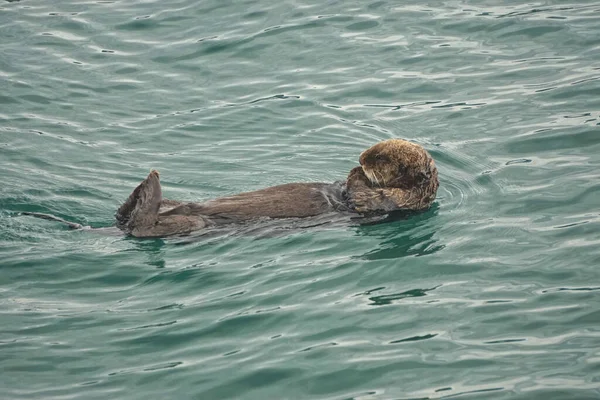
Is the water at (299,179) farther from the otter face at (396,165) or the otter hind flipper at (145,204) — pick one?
the otter face at (396,165)

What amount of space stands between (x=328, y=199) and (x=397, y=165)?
2.06 feet

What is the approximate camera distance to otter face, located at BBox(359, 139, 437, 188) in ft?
23.8

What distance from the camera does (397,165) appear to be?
7250mm

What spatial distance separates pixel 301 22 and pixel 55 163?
456 centimetres

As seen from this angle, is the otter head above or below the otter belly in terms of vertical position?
above

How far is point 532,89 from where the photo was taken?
9906mm

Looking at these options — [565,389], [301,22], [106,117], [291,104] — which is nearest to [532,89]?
[291,104]

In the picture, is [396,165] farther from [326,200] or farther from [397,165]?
[326,200]

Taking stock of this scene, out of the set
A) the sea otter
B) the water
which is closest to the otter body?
the sea otter

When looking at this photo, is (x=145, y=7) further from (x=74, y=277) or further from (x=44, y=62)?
(x=74, y=277)

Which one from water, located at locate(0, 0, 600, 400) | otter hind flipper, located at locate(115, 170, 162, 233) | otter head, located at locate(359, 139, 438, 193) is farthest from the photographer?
otter head, located at locate(359, 139, 438, 193)

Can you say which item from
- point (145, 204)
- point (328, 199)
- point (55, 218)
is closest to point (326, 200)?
point (328, 199)

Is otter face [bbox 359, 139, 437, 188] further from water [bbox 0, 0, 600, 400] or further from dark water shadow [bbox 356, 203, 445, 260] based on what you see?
water [bbox 0, 0, 600, 400]

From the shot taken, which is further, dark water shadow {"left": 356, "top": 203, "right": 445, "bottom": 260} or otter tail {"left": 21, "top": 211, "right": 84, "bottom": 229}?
otter tail {"left": 21, "top": 211, "right": 84, "bottom": 229}
